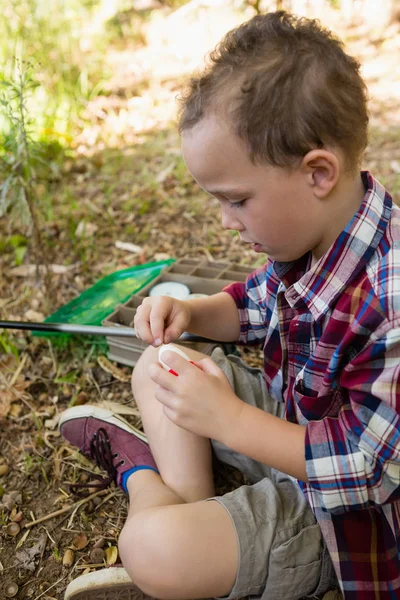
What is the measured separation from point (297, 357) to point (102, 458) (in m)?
0.55

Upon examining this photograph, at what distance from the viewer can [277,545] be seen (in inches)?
38.7

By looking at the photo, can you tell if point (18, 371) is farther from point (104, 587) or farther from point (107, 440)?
point (104, 587)

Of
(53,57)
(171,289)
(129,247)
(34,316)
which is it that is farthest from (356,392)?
(53,57)

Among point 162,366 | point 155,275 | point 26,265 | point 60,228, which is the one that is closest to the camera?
point 162,366

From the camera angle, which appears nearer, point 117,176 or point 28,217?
point 28,217

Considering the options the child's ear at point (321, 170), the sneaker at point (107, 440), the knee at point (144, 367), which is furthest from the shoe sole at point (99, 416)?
the child's ear at point (321, 170)

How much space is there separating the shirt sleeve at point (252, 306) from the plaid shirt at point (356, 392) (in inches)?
8.7

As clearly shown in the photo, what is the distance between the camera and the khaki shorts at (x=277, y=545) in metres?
0.97

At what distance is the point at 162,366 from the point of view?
1.00 m

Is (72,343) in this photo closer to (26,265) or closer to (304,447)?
(26,265)

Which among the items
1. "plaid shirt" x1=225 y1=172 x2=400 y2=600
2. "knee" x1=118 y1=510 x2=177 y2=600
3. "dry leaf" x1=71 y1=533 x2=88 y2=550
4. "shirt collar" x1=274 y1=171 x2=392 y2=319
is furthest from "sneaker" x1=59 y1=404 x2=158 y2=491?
"shirt collar" x1=274 y1=171 x2=392 y2=319

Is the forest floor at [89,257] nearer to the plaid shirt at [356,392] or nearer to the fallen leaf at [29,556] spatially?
the fallen leaf at [29,556]

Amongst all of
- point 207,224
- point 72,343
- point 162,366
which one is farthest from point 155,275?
point 162,366

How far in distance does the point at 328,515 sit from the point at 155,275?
3.52 feet
